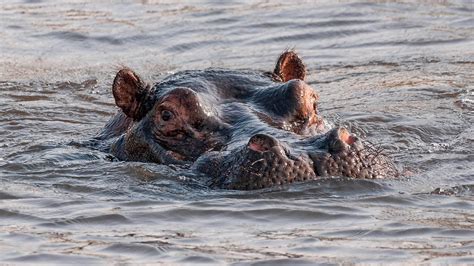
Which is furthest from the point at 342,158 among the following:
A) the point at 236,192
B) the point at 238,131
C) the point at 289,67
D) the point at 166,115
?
the point at 289,67

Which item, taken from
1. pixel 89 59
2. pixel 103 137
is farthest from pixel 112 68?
pixel 103 137

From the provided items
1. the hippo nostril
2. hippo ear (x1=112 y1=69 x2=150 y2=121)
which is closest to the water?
the hippo nostril

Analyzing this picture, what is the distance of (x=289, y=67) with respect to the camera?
1016 centimetres

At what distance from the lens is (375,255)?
20.9ft

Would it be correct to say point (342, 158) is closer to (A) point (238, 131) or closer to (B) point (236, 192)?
(B) point (236, 192)

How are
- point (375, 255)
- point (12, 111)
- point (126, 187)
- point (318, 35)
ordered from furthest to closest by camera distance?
point (318, 35)
point (12, 111)
point (126, 187)
point (375, 255)

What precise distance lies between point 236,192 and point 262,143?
408 mm

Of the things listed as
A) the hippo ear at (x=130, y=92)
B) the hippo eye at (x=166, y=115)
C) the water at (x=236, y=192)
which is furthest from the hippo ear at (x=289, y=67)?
the hippo eye at (x=166, y=115)

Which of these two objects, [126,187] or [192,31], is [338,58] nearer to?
[192,31]

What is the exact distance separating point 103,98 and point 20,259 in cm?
679

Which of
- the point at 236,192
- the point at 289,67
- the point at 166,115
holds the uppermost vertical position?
the point at 289,67

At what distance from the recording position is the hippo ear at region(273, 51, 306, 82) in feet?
32.9

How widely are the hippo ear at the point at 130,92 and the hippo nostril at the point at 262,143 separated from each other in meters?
2.13

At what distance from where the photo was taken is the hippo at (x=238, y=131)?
24.8 ft
